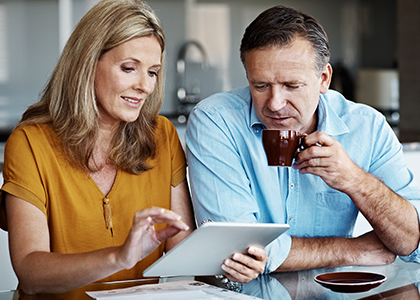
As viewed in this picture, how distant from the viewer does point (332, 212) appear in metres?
1.75

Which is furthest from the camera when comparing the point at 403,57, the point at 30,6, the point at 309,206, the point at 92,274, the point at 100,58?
the point at 30,6

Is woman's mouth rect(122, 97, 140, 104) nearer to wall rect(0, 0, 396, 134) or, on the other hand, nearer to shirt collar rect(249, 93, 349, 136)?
shirt collar rect(249, 93, 349, 136)

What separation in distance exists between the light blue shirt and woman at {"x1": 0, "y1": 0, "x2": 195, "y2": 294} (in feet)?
0.48

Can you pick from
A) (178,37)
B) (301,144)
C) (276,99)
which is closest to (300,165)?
(301,144)

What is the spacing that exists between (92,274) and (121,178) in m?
0.50

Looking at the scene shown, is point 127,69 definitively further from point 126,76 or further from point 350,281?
point 350,281

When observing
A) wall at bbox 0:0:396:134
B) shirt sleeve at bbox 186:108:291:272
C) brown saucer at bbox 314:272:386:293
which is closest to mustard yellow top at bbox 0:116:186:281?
shirt sleeve at bbox 186:108:291:272

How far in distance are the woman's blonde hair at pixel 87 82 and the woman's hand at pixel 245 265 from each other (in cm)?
52

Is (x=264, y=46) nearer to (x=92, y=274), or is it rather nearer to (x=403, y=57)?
(x=92, y=274)

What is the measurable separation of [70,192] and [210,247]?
0.56 metres

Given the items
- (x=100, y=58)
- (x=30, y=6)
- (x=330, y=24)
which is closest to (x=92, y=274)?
(x=100, y=58)

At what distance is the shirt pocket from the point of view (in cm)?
174

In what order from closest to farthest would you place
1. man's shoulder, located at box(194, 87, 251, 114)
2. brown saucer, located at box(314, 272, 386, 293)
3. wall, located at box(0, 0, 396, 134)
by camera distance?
brown saucer, located at box(314, 272, 386, 293)
man's shoulder, located at box(194, 87, 251, 114)
wall, located at box(0, 0, 396, 134)

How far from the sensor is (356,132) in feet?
5.83
